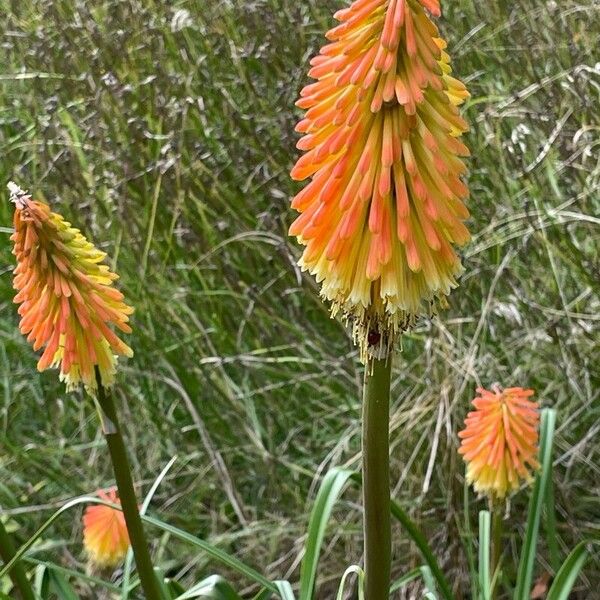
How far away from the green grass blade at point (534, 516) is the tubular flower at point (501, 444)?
29mm

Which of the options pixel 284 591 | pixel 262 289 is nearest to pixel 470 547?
pixel 284 591

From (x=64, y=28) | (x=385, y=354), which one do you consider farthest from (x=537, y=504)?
(x=64, y=28)

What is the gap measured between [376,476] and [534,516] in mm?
809

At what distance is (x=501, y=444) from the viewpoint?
80.7 inches

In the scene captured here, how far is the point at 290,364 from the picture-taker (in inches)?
136

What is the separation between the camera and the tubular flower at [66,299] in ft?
4.90

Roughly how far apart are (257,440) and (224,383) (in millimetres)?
275

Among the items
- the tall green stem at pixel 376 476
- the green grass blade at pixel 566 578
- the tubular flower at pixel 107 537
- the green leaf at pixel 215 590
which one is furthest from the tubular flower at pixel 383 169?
the tubular flower at pixel 107 537

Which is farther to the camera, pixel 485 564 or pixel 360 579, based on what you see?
pixel 485 564

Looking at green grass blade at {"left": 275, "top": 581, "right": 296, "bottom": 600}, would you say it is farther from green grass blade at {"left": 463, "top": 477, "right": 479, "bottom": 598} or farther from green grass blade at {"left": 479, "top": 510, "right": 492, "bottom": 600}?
green grass blade at {"left": 463, "top": 477, "right": 479, "bottom": 598}

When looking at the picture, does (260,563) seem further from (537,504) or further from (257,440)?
(537,504)

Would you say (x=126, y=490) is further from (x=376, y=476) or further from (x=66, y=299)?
(x=376, y=476)

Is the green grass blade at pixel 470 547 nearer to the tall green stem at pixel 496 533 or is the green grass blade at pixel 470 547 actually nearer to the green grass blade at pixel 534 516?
the tall green stem at pixel 496 533

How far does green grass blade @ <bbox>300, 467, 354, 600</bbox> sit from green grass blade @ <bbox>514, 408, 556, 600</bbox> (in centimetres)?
47
